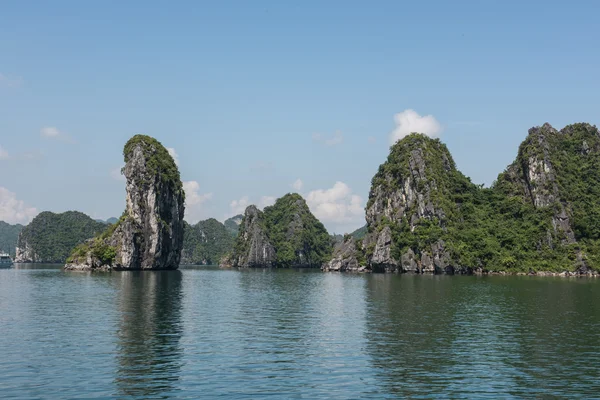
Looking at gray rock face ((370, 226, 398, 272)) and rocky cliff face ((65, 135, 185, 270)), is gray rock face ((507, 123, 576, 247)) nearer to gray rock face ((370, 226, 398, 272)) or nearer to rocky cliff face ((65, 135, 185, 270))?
gray rock face ((370, 226, 398, 272))

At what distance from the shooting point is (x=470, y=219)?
18350cm

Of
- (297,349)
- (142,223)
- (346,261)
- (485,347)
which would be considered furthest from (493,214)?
(297,349)

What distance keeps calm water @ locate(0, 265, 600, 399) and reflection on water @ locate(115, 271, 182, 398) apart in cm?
10

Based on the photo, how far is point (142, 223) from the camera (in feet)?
578

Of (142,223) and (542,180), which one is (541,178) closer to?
(542,180)

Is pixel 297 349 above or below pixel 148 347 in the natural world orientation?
below

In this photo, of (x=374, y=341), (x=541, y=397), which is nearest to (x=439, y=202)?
(x=374, y=341)

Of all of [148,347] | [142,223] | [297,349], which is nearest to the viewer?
[297,349]

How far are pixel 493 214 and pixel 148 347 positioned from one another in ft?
542

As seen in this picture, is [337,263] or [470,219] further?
[337,263]

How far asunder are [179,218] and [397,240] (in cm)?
7364

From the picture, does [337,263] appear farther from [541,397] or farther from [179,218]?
[541,397]

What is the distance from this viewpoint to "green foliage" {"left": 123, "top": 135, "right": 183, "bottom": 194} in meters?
178

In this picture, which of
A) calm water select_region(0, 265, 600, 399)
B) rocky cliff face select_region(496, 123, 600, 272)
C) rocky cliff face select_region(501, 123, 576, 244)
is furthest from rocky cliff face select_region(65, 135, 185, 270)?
rocky cliff face select_region(501, 123, 576, 244)
